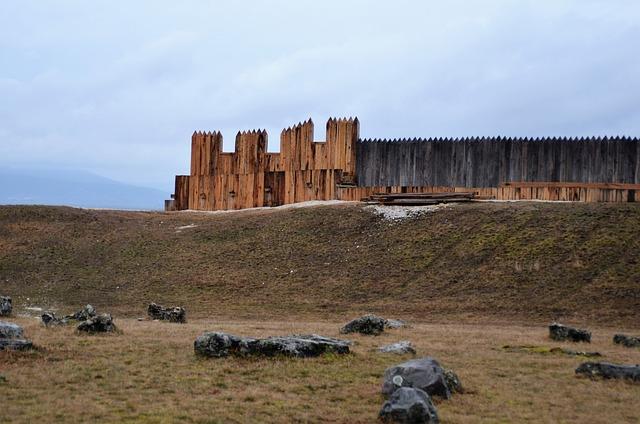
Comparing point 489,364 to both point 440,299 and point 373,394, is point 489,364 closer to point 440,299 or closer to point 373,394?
point 373,394

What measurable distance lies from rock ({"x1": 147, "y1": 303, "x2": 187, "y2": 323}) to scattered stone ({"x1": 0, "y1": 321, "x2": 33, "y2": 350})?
646 cm

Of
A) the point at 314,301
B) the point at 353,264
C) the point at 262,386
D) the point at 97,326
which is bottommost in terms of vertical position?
the point at 314,301

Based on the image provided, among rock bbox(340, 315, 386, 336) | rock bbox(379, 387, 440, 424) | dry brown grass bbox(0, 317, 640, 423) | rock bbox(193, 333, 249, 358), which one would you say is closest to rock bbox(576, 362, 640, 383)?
dry brown grass bbox(0, 317, 640, 423)

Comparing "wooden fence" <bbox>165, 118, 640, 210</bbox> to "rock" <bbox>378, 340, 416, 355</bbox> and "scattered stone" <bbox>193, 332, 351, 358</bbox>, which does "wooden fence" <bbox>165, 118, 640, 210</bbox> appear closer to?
"rock" <bbox>378, 340, 416, 355</bbox>

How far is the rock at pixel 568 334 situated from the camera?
19797 millimetres

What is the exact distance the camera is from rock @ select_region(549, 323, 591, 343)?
19797 mm

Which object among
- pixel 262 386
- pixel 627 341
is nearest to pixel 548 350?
pixel 627 341

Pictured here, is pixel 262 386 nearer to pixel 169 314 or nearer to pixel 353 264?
pixel 169 314

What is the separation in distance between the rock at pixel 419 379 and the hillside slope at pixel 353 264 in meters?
13.0

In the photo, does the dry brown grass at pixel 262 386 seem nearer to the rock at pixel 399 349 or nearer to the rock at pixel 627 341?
the rock at pixel 399 349

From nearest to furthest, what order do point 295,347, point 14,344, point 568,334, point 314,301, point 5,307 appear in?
point 295,347
point 14,344
point 568,334
point 5,307
point 314,301

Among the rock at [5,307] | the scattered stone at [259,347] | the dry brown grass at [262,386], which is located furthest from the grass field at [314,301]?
the rock at [5,307]

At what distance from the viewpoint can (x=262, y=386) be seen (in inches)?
542

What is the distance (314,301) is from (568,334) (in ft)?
36.8
